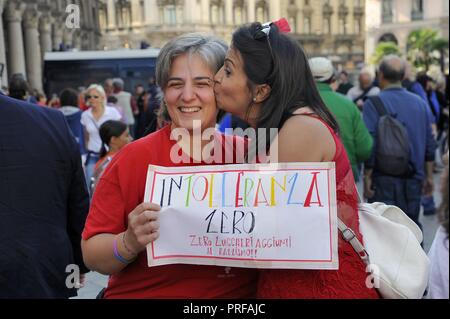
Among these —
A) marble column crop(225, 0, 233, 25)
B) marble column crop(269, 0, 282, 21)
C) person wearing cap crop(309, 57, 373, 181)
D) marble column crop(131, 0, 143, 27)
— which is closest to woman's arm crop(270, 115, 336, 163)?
person wearing cap crop(309, 57, 373, 181)

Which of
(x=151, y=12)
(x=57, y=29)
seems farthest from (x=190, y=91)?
(x=151, y=12)

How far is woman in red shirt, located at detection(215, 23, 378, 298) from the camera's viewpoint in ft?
7.38

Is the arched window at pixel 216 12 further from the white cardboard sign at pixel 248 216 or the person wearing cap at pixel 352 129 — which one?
the white cardboard sign at pixel 248 216

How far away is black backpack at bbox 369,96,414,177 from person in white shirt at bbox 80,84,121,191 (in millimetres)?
4385

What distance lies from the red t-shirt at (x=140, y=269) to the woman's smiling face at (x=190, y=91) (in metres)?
0.18

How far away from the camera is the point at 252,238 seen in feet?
7.30

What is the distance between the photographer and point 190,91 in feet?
8.59

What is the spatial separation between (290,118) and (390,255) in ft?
1.91

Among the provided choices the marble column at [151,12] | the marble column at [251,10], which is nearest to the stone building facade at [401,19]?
the marble column at [251,10]

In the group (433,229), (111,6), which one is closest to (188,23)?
(111,6)

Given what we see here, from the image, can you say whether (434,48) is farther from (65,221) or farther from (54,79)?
(65,221)

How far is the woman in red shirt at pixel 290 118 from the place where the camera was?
7.38ft

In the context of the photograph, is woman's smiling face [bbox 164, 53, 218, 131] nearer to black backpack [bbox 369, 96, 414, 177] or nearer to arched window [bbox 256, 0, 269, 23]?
black backpack [bbox 369, 96, 414, 177]

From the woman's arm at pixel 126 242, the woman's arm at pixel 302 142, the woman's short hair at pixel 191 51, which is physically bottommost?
the woman's arm at pixel 126 242
